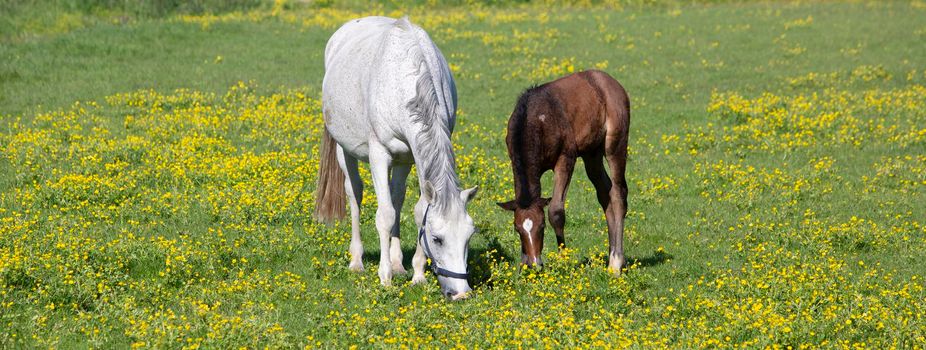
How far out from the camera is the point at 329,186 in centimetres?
1152

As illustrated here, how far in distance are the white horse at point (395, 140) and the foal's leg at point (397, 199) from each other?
1cm

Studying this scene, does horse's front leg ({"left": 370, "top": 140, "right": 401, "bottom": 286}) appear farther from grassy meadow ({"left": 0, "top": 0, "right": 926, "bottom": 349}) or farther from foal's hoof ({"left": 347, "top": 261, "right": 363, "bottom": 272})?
foal's hoof ({"left": 347, "top": 261, "right": 363, "bottom": 272})

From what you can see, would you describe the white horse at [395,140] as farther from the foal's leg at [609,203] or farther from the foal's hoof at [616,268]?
the foal's hoof at [616,268]

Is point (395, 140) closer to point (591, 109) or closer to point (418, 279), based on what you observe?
point (418, 279)

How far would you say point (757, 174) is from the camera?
46.3ft

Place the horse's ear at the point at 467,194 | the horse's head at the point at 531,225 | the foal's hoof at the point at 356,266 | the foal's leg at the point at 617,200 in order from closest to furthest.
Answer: the horse's ear at the point at 467,194, the horse's head at the point at 531,225, the foal's leg at the point at 617,200, the foal's hoof at the point at 356,266

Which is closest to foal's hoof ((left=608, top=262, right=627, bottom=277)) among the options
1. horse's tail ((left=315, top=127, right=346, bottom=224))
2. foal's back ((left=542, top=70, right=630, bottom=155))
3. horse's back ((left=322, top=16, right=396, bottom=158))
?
foal's back ((left=542, top=70, right=630, bottom=155))

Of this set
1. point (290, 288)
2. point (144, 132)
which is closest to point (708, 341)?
point (290, 288)

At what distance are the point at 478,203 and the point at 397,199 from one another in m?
3.11

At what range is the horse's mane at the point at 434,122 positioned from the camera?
828cm

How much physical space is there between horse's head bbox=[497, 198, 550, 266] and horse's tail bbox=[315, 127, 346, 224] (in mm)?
3073

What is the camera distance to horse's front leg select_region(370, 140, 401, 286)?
9281 millimetres

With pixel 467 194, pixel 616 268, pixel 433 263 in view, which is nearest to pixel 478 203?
pixel 616 268

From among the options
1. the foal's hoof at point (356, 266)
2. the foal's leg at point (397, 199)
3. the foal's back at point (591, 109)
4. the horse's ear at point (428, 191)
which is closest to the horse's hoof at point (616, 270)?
the foal's back at point (591, 109)
